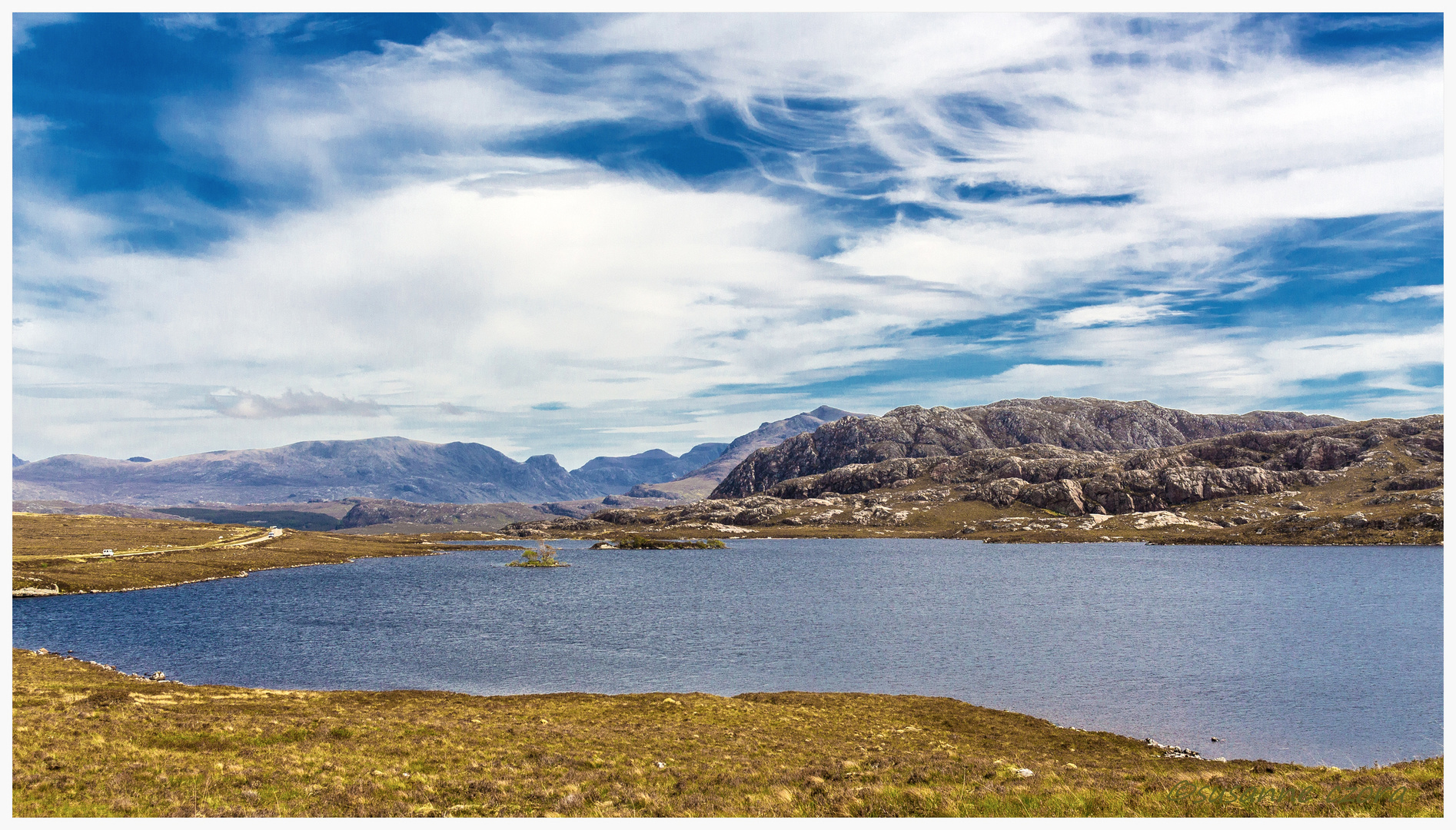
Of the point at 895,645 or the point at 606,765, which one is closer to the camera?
the point at 606,765

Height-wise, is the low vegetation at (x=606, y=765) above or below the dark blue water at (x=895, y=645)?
above

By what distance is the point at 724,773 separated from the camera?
32.7 metres

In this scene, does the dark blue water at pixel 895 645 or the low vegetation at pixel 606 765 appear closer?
the low vegetation at pixel 606 765

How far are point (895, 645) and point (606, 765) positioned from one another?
183 feet

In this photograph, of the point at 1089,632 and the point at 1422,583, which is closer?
the point at 1089,632

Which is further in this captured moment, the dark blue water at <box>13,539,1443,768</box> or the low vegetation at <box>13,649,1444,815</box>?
the dark blue water at <box>13,539,1443,768</box>

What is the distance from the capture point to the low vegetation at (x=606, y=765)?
26484 mm

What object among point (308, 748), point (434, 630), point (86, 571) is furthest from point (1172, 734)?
point (86, 571)

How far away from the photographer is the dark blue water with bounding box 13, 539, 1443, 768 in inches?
2235

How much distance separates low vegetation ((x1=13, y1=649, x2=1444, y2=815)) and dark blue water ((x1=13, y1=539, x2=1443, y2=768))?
11.7m

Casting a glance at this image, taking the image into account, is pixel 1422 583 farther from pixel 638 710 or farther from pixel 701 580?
pixel 638 710

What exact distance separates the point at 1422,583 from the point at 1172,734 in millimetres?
140303

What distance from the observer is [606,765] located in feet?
113

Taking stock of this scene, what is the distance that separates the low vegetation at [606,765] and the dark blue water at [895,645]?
11651 mm
